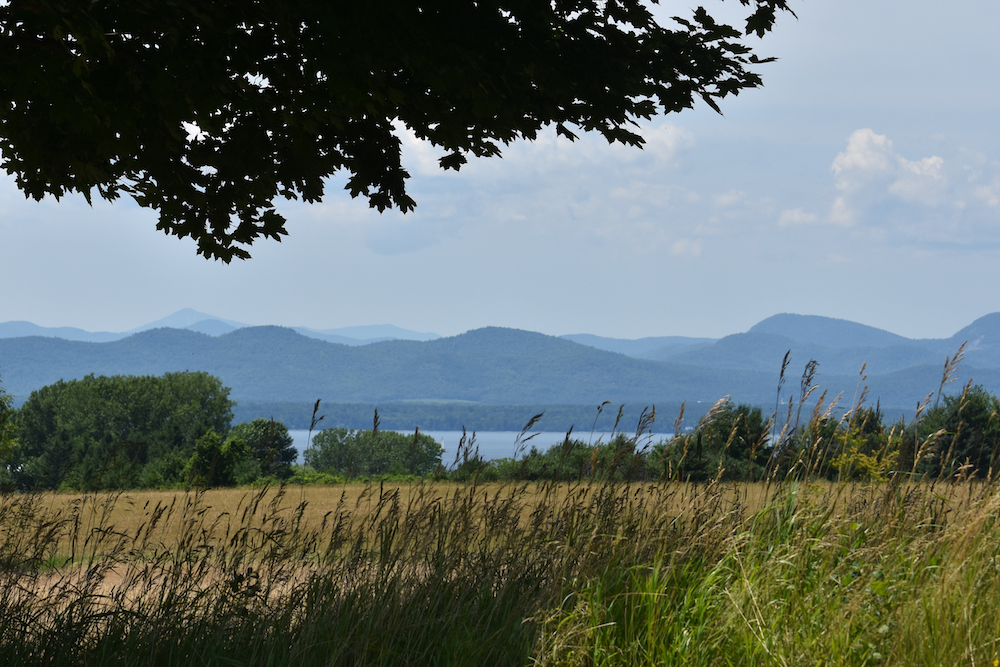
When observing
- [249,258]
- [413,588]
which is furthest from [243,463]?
[413,588]

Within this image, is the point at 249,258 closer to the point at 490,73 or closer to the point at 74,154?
the point at 74,154

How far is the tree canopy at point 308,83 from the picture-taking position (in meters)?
4.36

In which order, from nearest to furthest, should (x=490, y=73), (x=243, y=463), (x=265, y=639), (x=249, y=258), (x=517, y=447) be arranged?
1. (x=265, y=639)
2. (x=490, y=73)
3. (x=517, y=447)
4. (x=249, y=258)
5. (x=243, y=463)

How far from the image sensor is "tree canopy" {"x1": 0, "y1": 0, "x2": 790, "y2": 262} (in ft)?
14.3

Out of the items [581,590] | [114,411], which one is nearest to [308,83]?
[581,590]

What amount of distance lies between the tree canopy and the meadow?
270 cm

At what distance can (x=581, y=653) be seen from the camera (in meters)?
3.82

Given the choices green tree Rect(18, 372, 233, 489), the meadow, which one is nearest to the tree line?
green tree Rect(18, 372, 233, 489)

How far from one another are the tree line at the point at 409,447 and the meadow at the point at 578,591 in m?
0.28

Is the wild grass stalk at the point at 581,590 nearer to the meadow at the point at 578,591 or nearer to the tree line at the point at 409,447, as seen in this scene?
the meadow at the point at 578,591

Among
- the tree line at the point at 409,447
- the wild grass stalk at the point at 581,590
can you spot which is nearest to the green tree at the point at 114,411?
the tree line at the point at 409,447

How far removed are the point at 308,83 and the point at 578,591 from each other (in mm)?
3895

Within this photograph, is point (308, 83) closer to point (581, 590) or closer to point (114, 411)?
point (581, 590)

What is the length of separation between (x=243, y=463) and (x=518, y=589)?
104 ft
